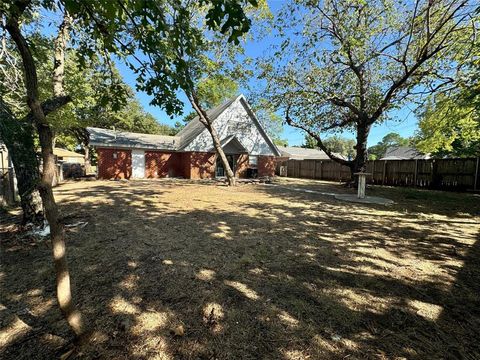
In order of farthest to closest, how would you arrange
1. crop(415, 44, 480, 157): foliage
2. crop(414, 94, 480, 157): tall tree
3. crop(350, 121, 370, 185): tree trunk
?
crop(350, 121, 370, 185): tree trunk
crop(414, 94, 480, 157): tall tree
crop(415, 44, 480, 157): foliage

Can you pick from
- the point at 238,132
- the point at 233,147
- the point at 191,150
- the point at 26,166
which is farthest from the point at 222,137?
the point at 26,166

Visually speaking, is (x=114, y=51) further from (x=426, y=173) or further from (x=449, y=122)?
(x=426, y=173)

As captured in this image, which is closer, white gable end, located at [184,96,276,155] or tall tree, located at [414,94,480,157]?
tall tree, located at [414,94,480,157]

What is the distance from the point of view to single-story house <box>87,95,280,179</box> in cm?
1730

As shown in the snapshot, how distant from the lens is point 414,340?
2.12m

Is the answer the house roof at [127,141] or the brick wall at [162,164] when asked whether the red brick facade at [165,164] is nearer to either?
the brick wall at [162,164]

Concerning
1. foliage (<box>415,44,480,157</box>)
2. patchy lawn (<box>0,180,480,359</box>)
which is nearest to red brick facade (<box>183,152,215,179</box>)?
patchy lawn (<box>0,180,480,359</box>)

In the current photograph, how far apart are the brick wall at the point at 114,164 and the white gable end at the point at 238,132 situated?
4.62m

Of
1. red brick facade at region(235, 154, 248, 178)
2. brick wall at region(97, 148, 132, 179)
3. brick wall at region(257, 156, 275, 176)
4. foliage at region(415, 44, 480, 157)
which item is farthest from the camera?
brick wall at region(257, 156, 275, 176)

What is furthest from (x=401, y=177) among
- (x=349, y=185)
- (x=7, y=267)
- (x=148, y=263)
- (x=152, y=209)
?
(x=7, y=267)

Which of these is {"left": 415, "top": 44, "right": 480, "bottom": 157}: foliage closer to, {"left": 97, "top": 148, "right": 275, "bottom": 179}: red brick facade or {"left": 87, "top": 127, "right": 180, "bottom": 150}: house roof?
{"left": 97, "top": 148, "right": 275, "bottom": 179}: red brick facade

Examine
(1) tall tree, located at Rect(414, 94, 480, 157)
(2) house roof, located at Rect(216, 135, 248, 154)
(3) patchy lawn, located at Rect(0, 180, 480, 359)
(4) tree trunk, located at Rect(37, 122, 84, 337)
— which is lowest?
(3) patchy lawn, located at Rect(0, 180, 480, 359)

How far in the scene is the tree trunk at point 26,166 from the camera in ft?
15.4

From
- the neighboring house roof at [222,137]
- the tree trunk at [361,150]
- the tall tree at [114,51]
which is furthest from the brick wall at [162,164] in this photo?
the tall tree at [114,51]
